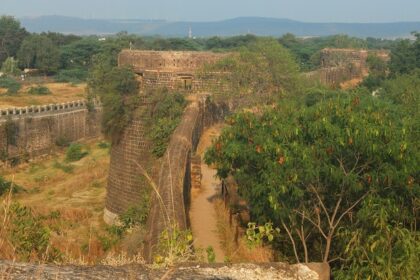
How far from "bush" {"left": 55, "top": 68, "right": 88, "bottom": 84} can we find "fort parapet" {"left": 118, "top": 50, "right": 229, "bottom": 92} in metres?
42.5

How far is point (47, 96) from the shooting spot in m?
52.3

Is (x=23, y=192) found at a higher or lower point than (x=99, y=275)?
lower

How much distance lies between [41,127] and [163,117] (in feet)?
66.9

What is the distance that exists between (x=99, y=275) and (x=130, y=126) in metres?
13.2

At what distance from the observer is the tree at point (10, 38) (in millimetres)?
79000

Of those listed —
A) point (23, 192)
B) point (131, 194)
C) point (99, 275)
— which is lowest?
point (23, 192)

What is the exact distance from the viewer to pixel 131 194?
690 inches

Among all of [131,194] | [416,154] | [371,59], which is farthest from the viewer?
[371,59]

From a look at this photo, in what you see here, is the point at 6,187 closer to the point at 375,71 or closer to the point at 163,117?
the point at 163,117

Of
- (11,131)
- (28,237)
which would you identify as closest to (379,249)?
(28,237)

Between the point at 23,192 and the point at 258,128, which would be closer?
the point at 258,128

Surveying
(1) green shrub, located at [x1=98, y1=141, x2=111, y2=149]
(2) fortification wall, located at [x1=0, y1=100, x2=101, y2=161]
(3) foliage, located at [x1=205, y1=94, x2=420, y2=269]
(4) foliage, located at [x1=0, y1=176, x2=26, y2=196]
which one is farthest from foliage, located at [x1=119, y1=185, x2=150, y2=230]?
(1) green shrub, located at [x1=98, y1=141, x2=111, y2=149]

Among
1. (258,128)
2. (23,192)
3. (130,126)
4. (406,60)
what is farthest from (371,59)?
(258,128)

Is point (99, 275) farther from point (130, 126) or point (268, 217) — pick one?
point (130, 126)
